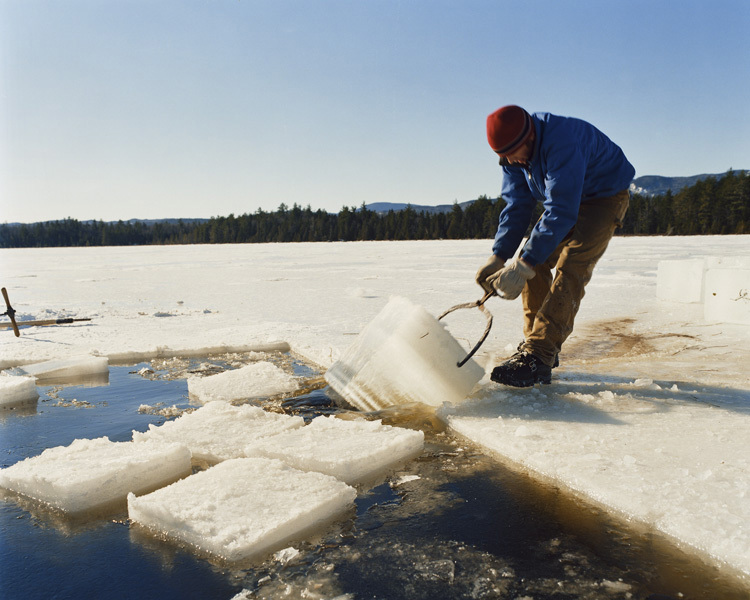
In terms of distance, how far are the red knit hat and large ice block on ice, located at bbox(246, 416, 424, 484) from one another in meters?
1.59

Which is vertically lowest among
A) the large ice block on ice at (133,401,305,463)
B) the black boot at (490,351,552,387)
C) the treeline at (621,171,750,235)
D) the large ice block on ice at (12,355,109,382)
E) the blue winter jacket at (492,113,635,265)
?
the large ice block on ice at (12,355,109,382)

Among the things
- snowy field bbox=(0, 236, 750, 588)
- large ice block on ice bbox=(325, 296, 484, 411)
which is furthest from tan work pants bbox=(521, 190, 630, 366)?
large ice block on ice bbox=(325, 296, 484, 411)

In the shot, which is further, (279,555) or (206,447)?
(206,447)

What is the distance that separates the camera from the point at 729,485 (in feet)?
6.24

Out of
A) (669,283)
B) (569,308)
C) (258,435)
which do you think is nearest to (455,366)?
(569,308)

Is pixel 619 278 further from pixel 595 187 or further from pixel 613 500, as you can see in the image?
pixel 613 500

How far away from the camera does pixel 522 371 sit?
10.4 ft

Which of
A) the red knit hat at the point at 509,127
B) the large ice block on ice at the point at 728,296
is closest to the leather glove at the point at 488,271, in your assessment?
the red knit hat at the point at 509,127

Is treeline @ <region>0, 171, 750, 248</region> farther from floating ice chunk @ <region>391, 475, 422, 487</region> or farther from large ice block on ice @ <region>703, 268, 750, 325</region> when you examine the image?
floating ice chunk @ <region>391, 475, 422, 487</region>

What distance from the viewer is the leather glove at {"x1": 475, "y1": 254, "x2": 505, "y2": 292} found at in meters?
3.08

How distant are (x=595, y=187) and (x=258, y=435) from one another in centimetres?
239

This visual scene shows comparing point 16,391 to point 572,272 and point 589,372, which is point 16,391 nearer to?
point 572,272

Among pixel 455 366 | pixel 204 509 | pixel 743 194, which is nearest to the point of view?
pixel 204 509

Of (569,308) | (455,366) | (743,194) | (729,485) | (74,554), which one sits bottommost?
(74,554)
